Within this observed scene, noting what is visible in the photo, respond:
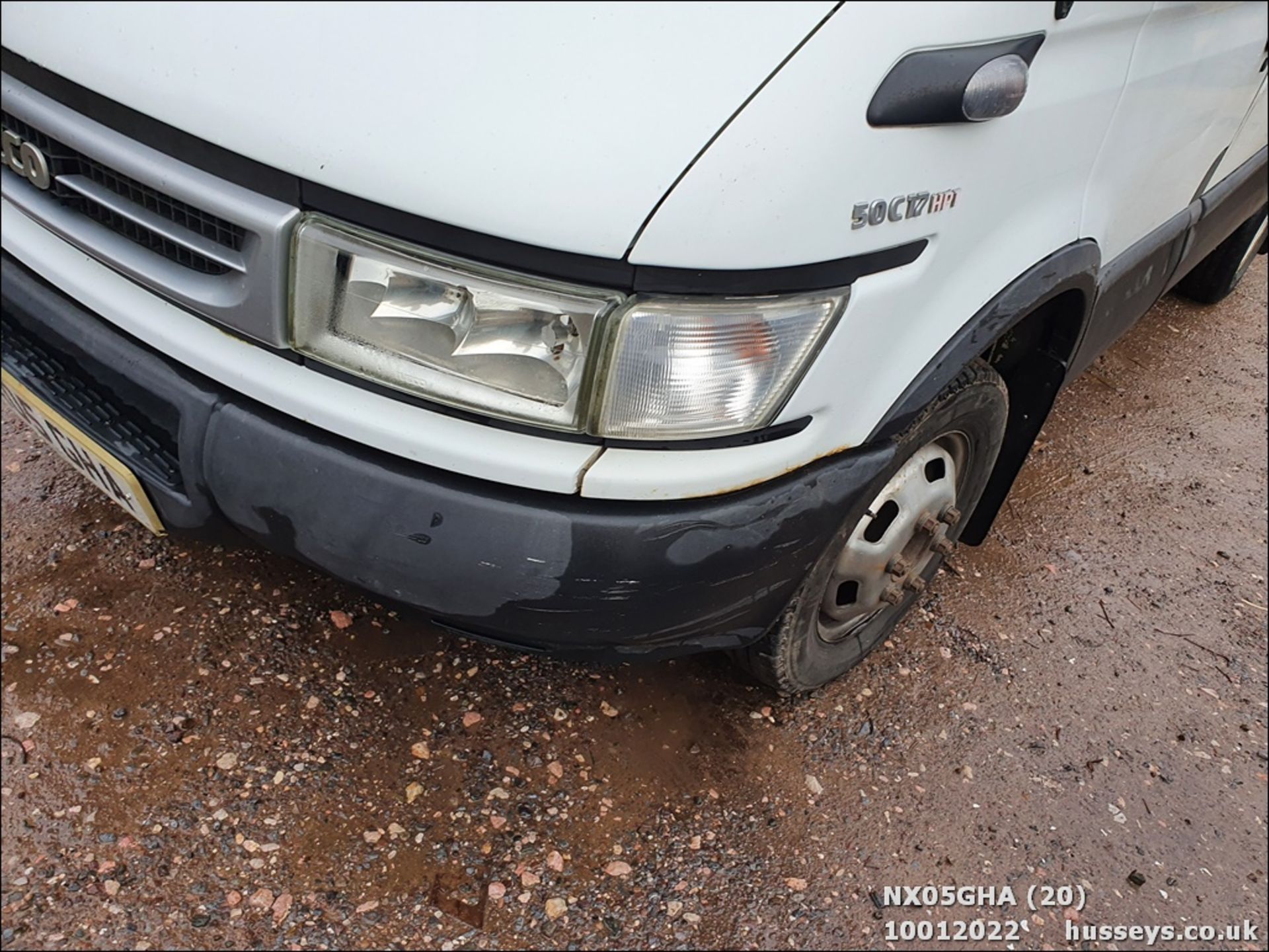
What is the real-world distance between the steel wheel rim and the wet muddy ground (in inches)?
11.9

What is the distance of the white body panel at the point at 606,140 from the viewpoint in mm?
1275

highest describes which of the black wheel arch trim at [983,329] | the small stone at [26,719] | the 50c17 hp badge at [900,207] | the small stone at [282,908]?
the 50c17 hp badge at [900,207]

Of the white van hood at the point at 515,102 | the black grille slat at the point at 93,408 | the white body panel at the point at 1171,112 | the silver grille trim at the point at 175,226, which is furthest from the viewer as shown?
the white body panel at the point at 1171,112

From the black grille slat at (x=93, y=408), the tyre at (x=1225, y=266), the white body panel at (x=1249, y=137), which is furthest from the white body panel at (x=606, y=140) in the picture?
the tyre at (x=1225, y=266)

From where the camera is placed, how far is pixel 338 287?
4.64ft

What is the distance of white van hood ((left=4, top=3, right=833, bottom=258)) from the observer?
127 cm

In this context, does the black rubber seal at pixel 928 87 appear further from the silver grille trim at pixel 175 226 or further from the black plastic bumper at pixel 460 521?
the silver grille trim at pixel 175 226

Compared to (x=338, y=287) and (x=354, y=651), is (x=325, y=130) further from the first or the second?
(x=354, y=651)

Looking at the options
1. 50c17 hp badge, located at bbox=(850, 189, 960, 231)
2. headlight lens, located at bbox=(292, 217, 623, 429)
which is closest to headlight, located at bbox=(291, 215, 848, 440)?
headlight lens, located at bbox=(292, 217, 623, 429)

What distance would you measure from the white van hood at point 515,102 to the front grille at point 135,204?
7.9 inches

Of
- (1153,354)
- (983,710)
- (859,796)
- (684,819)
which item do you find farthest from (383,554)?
(1153,354)

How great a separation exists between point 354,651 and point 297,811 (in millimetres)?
429

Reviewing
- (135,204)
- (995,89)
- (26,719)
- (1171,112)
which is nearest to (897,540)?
(995,89)

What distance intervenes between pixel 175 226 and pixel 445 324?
512 millimetres
